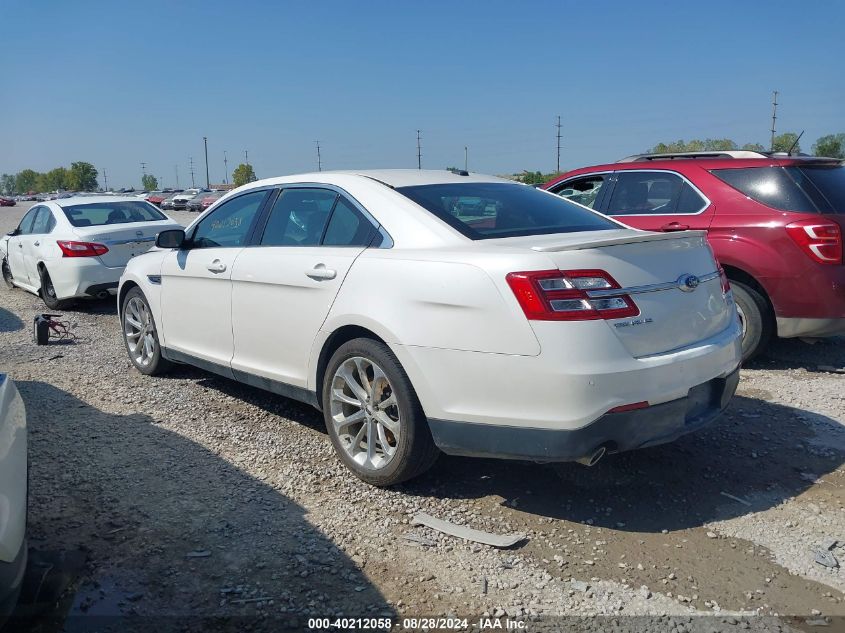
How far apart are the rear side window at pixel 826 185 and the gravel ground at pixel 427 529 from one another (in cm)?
160

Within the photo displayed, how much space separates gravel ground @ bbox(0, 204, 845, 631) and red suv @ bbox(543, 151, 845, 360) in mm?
880

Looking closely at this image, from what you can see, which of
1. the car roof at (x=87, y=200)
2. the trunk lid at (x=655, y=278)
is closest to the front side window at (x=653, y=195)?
the trunk lid at (x=655, y=278)

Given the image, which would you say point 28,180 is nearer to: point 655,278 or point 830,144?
point 830,144

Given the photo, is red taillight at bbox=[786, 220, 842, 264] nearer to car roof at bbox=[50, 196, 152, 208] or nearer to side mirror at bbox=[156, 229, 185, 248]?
side mirror at bbox=[156, 229, 185, 248]

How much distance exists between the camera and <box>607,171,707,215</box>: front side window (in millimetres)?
6613

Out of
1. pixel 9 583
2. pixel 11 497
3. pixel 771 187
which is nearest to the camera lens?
pixel 9 583

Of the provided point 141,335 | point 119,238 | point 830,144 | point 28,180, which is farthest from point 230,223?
point 28,180

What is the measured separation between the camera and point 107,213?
9891mm

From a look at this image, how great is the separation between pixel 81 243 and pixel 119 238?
44 cm

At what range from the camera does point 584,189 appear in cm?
764

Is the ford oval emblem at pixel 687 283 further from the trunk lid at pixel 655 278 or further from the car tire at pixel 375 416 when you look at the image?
the car tire at pixel 375 416

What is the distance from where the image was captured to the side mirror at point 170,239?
5453mm

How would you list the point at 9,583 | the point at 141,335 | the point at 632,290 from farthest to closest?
the point at 141,335 → the point at 632,290 → the point at 9,583

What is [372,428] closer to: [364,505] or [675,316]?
[364,505]
